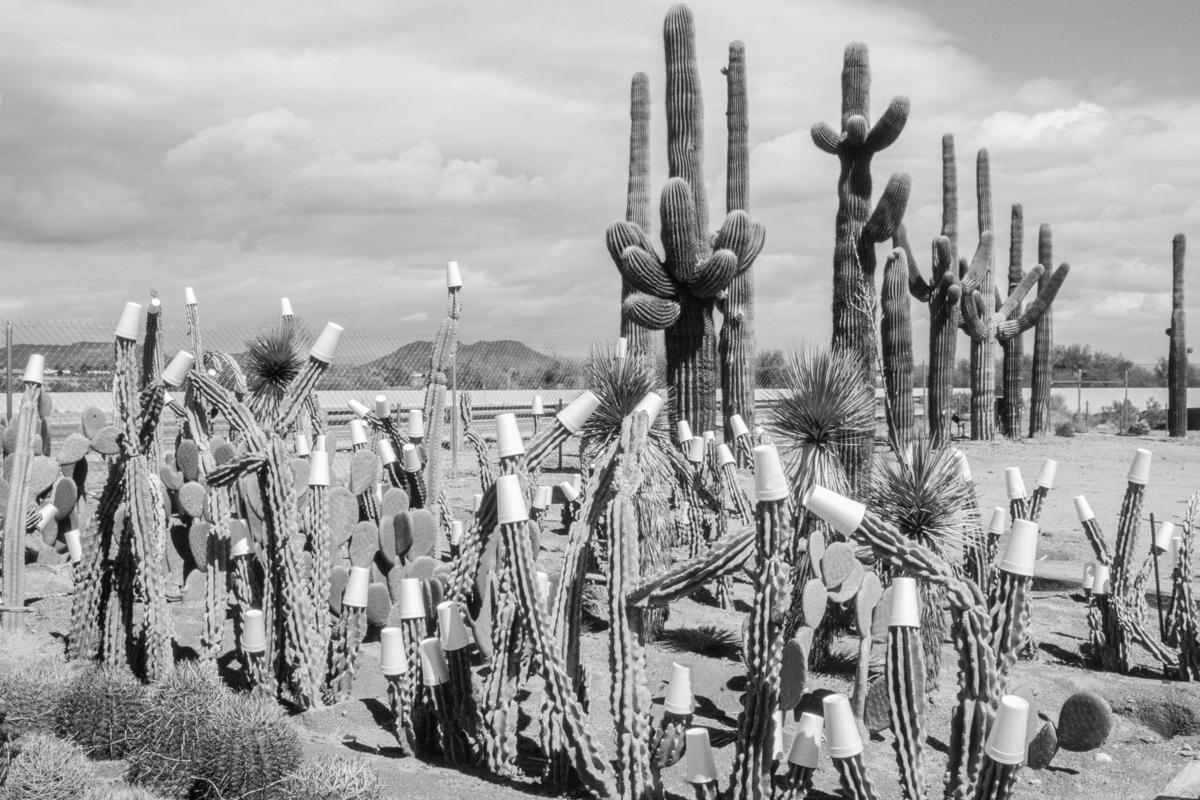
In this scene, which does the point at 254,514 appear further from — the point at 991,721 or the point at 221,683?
the point at 991,721

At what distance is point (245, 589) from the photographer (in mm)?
5297

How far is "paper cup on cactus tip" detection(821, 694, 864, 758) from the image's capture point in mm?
3314

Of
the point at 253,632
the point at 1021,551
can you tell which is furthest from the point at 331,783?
the point at 1021,551

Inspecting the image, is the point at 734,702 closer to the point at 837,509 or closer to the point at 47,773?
the point at 837,509

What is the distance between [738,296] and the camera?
54.0 ft

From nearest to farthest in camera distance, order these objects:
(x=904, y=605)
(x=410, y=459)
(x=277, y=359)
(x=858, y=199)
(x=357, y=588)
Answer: (x=904, y=605) → (x=357, y=588) → (x=410, y=459) → (x=277, y=359) → (x=858, y=199)

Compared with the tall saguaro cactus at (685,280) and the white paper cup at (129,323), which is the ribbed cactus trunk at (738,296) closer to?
the tall saguaro cactus at (685,280)

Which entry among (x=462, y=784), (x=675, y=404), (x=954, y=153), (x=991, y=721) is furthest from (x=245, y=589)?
(x=954, y=153)

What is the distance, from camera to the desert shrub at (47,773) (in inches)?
147

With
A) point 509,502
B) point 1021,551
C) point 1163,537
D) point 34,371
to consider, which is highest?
point 34,371

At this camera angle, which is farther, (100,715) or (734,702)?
(734,702)

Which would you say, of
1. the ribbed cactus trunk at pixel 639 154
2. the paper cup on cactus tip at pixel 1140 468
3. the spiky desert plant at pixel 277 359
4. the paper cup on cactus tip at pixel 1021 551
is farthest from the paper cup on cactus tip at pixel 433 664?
the ribbed cactus trunk at pixel 639 154

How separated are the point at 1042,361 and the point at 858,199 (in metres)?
15.7

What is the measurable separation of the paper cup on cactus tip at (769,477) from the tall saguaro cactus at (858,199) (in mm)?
9554
